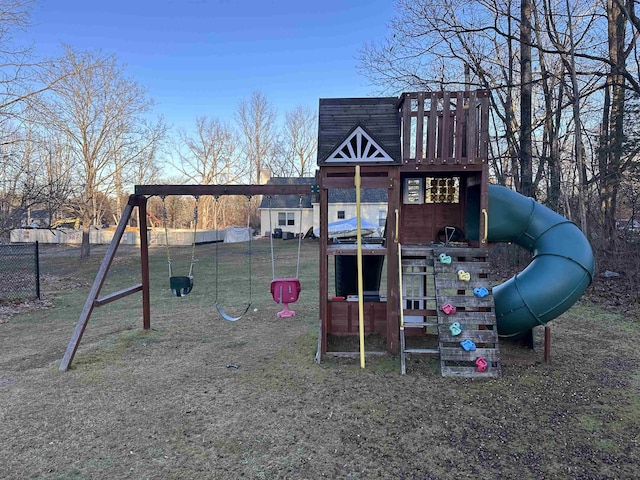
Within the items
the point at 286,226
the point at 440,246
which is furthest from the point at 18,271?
the point at 286,226

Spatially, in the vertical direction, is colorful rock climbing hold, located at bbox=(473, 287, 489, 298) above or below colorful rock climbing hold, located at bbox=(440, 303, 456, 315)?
above

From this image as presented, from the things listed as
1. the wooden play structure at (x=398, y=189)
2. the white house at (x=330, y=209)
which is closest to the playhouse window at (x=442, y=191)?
the wooden play structure at (x=398, y=189)

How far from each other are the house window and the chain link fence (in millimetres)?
22897

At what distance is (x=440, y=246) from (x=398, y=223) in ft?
2.82

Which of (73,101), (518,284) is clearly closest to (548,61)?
(518,284)

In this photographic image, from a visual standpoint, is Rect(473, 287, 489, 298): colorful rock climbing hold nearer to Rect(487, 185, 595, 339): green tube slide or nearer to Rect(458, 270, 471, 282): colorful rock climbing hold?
Rect(458, 270, 471, 282): colorful rock climbing hold

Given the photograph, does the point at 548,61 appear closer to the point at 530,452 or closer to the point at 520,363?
the point at 520,363

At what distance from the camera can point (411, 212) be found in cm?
704

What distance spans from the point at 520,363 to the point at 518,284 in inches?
43.2

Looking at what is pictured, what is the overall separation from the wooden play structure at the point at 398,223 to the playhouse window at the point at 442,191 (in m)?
0.26

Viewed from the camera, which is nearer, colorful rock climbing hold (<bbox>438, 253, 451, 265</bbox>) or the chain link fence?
colorful rock climbing hold (<bbox>438, 253, 451, 265</bbox>)

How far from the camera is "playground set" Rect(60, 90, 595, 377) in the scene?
566cm

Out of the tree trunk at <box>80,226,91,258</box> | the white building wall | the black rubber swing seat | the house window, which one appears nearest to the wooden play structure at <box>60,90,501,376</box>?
the black rubber swing seat

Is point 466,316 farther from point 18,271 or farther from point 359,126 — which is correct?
point 18,271
